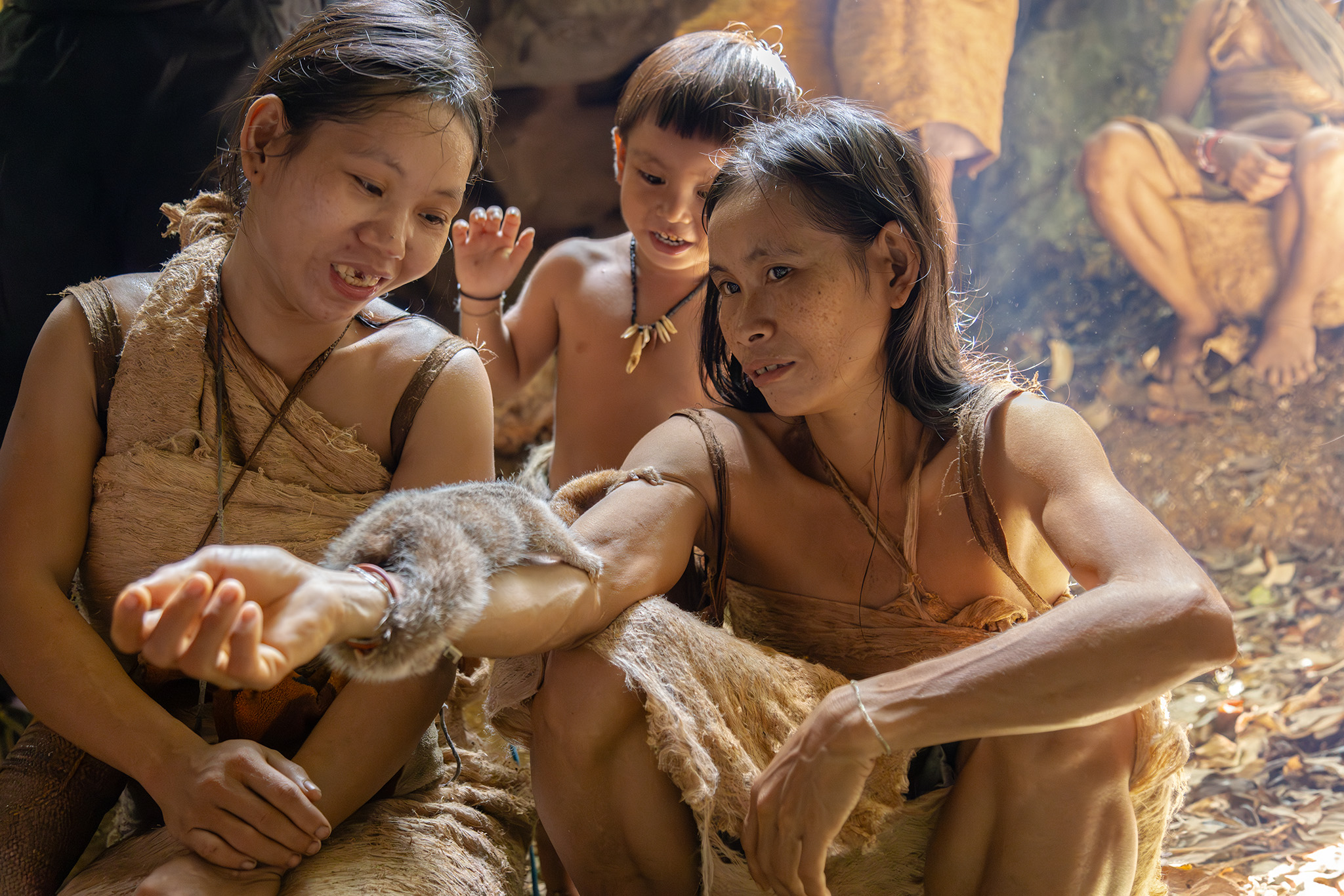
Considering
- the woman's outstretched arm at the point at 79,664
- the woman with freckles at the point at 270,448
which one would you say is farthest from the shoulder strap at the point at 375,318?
the woman's outstretched arm at the point at 79,664

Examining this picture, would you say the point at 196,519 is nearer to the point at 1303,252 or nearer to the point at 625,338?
the point at 625,338

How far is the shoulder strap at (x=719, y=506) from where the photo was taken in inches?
73.0

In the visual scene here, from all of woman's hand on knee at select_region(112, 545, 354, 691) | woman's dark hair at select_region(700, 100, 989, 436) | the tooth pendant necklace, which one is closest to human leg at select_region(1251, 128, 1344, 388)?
the tooth pendant necklace

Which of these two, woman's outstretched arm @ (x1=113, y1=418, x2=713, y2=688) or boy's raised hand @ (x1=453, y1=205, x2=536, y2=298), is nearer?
woman's outstretched arm @ (x1=113, y1=418, x2=713, y2=688)

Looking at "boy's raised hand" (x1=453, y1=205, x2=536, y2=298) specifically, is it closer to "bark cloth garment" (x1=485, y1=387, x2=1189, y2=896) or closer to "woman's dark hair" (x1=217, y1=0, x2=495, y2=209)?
"woman's dark hair" (x1=217, y1=0, x2=495, y2=209)

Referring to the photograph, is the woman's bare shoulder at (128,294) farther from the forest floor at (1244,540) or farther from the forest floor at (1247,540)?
the forest floor at (1247,540)

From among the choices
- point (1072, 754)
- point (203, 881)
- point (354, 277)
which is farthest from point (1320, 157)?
point (203, 881)

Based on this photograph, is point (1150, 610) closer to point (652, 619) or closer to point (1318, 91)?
point (652, 619)

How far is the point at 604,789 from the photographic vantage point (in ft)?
5.03

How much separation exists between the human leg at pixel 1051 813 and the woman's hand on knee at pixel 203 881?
110 centimetres

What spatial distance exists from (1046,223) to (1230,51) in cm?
114

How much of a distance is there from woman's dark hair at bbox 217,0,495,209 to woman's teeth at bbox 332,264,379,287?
221 mm

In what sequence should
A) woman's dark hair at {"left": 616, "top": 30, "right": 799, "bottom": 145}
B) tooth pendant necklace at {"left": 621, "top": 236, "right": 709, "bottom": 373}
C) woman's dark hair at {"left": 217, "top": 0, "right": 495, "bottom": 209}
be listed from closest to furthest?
woman's dark hair at {"left": 217, "top": 0, "right": 495, "bottom": 209} → woman's dark hair at {"left": 616, "top": 30, "right": 799, "bottom": 145} → tooth pendant necklace at {"left": 621, "top": 236, "right": 709, "bottom": 373}

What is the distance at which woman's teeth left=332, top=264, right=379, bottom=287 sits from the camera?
1.71 meters
